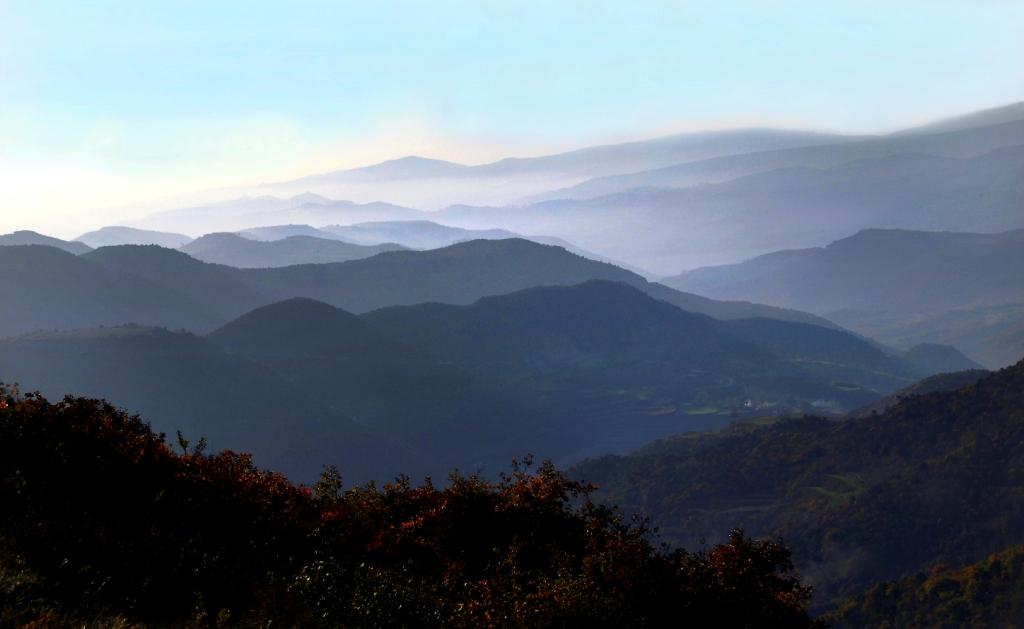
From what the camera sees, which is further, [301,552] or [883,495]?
[883,495]

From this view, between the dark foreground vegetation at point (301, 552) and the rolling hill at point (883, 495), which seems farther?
the rolling hill at point (883, 495)

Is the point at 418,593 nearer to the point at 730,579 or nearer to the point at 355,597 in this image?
the point at 355,597

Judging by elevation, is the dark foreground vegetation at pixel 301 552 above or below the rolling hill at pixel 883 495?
above

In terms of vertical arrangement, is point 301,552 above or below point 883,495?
above

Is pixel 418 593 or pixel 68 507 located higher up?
pixel 68 507

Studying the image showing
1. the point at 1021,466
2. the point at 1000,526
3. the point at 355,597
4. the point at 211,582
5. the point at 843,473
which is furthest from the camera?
the point at 843,473

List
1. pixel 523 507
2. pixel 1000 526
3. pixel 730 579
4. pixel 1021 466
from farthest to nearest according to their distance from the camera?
pixel 1021 466
pixel 1000 526
pixel 523 507
pixel 730 579

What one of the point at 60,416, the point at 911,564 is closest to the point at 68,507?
the point at 60,416

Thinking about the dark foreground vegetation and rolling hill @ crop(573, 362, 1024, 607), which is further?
rolling hill @ crop(573, 362, 1024, 607)
